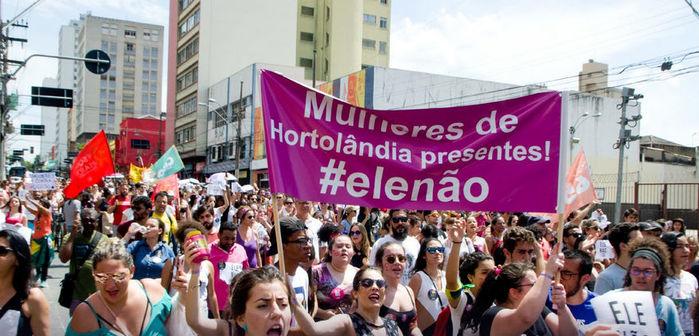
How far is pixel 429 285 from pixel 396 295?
745 millimetres

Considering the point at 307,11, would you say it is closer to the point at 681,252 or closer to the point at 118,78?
the point at 681,252

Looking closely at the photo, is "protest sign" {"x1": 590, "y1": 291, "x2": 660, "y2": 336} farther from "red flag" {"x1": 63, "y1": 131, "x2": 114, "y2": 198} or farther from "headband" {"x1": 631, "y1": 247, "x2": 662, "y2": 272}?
"red flag" {"x1": 63, "y1": 131, "x2": 114, "y2": 198}

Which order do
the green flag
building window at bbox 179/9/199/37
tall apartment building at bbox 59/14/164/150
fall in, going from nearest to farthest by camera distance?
the green flag < building window at bbox 179/9/199/37 < tall apartment building at bbox 59/14/164/150

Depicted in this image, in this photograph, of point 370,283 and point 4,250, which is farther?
point 370,283

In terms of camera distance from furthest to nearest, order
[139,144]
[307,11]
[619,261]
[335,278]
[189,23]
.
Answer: [139,144], [307,11], [189,23], [619,261], [335,278]

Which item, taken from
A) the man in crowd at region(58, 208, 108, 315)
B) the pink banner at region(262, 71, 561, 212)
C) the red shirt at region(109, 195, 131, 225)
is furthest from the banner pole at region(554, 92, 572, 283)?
the red shirt at region(109, 195, 131, 225)

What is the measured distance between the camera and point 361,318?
3479 mm

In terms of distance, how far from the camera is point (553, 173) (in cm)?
409

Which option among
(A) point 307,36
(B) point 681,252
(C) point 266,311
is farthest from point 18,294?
(A) point 307,36

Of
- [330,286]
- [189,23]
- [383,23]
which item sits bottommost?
[330,286]

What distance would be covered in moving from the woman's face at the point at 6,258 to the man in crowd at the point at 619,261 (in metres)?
4.21

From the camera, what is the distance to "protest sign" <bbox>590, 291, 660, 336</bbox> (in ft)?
9.25

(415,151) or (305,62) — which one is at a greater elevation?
(305,62)

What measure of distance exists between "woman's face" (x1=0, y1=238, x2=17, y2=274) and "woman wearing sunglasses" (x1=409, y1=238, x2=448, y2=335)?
9.49 ft
